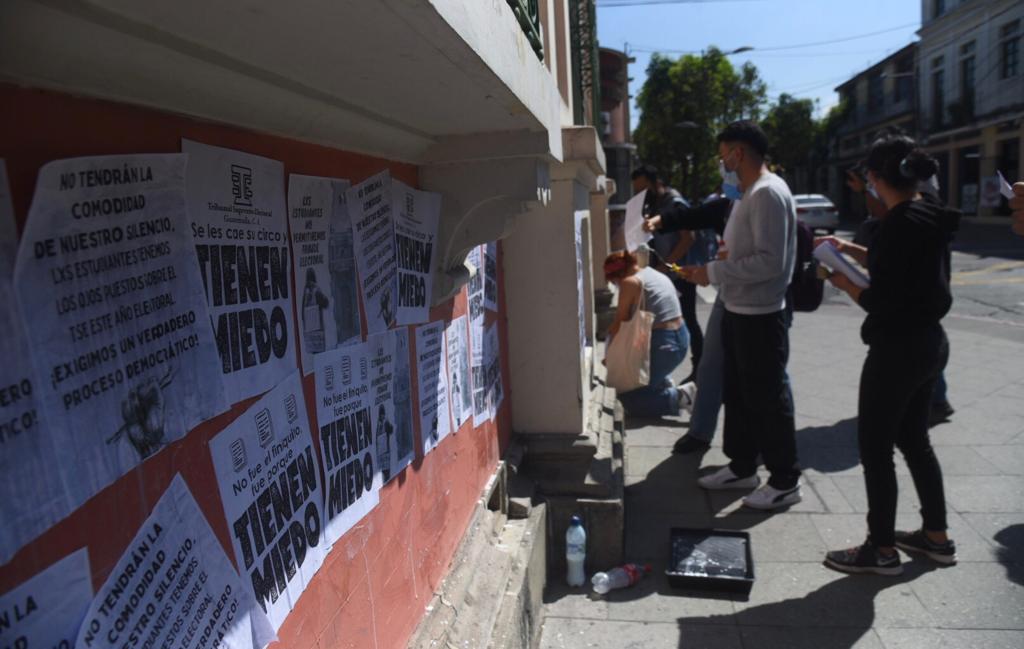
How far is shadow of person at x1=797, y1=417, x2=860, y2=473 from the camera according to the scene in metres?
5.04

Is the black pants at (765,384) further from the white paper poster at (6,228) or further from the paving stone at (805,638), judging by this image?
the white paper poster at (6,228)

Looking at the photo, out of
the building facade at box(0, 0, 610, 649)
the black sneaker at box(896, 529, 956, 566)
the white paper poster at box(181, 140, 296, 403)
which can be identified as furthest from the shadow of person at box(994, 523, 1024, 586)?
the white paper poster at box(181, 140, 296, 403)

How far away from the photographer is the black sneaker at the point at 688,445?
5.19 metres

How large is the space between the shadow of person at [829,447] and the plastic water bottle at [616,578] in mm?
1866

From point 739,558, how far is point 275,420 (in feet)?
9.23

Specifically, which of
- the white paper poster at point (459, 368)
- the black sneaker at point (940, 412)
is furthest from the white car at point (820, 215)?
the white paper poster at point (459, 368)

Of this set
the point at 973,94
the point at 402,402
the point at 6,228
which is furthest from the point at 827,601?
the point at 973,94

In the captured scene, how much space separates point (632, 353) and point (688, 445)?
0.81m

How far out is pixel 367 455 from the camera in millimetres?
2078

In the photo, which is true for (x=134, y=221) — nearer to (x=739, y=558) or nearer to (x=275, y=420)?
(x=275, y=420)

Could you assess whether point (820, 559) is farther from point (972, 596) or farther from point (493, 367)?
point (493, 367)

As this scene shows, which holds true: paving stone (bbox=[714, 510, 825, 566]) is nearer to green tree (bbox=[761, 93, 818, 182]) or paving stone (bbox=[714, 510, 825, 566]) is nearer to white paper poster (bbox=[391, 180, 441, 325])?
white paper poster (bbox=[391, 180, 441, 325])

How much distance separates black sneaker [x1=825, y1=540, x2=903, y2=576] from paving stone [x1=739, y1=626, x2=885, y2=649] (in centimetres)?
45

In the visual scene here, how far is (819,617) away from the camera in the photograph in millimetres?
3352
